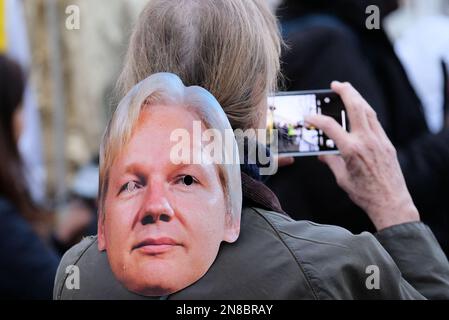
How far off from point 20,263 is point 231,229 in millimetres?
1393

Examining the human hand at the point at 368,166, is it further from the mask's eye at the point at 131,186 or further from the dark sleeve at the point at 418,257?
the mask's eye at the point at 131,186

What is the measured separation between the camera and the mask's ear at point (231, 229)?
147 centimetres

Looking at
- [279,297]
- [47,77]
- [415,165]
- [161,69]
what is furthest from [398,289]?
[47,77]

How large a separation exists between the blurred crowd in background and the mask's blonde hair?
0.40 ft

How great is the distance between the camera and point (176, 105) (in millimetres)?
1467

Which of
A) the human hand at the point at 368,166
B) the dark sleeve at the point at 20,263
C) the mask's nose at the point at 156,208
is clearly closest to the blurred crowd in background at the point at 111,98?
the dark sleeve at the point at 20,263

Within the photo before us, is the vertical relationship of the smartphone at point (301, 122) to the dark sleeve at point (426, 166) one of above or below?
above

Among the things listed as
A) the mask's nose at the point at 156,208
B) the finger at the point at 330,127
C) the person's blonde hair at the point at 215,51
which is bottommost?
the mask's nose at the point at 156,208

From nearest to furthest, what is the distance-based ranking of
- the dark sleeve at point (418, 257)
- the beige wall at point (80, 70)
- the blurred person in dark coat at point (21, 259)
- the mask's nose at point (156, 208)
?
the mask's nose at point (156, 208), the dark sleeve at point (418, 257), the blurred person in dark coat at point (21, 259), the beige wall at point (80, 70)

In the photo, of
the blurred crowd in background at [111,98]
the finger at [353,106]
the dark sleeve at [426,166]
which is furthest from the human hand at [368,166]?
the dark sleeve at [426,166]

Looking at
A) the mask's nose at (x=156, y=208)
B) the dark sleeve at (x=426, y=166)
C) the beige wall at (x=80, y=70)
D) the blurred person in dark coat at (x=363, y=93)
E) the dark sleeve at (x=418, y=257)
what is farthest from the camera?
the beige wall at (x=80, y=70)

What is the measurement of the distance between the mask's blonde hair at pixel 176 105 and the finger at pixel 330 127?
Result: 0.23 m

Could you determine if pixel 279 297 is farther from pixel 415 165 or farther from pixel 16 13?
pixel 16 13

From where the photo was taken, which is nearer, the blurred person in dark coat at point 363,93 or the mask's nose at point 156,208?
the mask's nose at point 156,208
